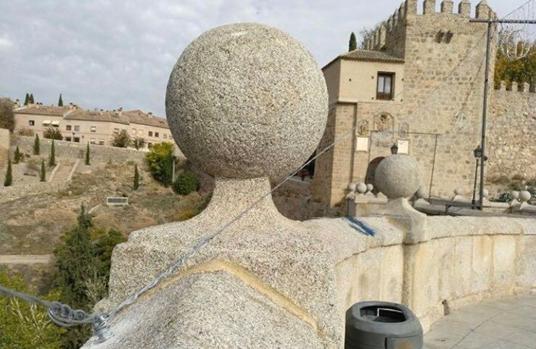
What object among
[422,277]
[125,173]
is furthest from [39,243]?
[422,277]

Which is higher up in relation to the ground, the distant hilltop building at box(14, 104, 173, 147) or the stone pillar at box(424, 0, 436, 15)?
the stone pillar at box(424, 0, 436, 15)

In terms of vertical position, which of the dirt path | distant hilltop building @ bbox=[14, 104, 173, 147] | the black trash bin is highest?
distant hilltop building @ bbox=[14, 104, 173, 147]

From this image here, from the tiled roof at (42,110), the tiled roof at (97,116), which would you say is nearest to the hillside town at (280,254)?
the tiled roof at (97,116)

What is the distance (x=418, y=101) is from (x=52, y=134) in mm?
45534

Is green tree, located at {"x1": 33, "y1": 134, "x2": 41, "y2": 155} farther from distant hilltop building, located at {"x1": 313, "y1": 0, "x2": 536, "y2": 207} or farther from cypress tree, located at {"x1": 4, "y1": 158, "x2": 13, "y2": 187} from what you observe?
distant hilltop building, located at {"x1": 313, "y1": 0, "x2": 536, "y2": 207}

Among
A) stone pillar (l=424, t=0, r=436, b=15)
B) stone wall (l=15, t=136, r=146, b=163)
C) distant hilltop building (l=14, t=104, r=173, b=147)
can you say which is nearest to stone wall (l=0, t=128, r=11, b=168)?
stone wall (l=15, t=136, r=146, b=163)

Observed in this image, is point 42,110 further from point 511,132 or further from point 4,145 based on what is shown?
point 511,132

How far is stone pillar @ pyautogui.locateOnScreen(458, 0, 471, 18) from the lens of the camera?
2759 cm

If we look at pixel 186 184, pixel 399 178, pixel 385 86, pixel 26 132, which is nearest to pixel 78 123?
pixel 26 132

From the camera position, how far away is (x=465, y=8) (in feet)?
90.7

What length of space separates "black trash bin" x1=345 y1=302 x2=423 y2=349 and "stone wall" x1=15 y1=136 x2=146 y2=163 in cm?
5231

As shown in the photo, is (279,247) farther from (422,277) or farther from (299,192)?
(299,192)

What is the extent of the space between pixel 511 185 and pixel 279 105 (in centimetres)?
3166

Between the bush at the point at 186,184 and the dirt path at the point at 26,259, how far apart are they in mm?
14784
